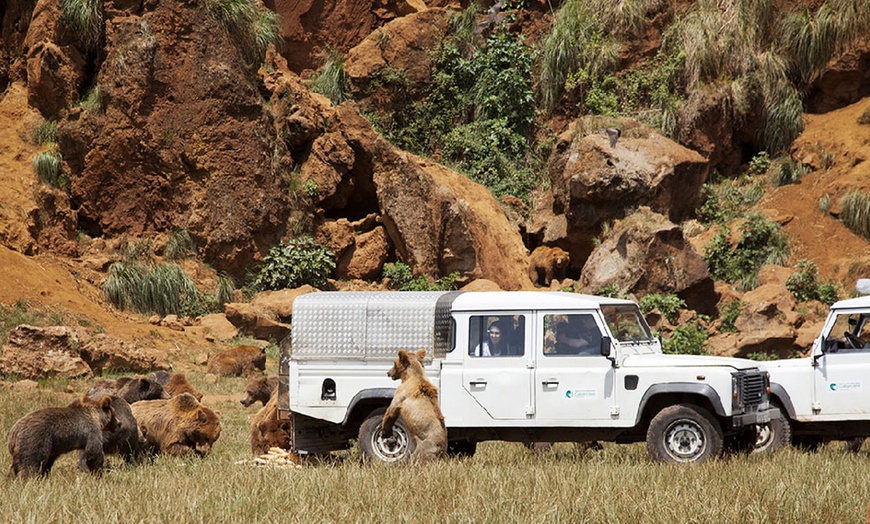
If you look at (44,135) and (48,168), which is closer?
(48,168)

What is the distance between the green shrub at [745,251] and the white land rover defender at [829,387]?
45.8 ft

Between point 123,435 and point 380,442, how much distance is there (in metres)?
2.62

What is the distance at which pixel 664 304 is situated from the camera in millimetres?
24000

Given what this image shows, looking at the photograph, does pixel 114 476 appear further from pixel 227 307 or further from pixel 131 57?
pixel 131 57

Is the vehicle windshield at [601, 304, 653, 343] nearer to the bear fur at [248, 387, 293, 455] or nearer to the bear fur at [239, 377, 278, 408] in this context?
the bear fur at [248, 387, 293, 455]

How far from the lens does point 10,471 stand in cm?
991

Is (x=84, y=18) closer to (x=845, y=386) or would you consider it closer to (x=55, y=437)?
(x=55, y=437)

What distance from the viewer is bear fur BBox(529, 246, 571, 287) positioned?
91.1 ft

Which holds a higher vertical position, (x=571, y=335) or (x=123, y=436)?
(x=571, y=335)

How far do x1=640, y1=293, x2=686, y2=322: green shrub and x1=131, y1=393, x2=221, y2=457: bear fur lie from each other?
13.7 metres

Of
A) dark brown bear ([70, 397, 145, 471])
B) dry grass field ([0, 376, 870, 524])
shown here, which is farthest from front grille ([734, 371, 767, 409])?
dark brown bear ([70, 397, 145, 471])

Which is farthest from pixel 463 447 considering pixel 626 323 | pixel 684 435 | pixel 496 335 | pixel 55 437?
pixel 55 437

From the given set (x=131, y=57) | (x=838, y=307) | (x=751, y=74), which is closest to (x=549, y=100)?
(x=751, y=74)

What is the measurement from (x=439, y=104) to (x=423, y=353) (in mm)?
23310
